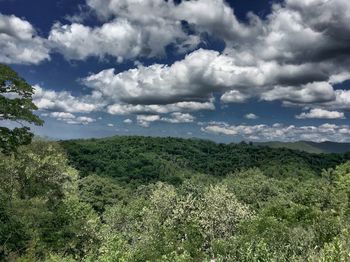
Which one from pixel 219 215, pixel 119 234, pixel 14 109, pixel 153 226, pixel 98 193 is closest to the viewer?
pixel 14 109

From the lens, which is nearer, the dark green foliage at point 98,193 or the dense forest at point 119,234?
the dense forest at point 119,234

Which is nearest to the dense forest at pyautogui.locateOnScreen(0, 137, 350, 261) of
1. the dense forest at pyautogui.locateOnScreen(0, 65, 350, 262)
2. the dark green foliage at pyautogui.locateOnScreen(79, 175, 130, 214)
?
the dense forest at pyautogui.locateOnScreen(0, 65, 350, 262)

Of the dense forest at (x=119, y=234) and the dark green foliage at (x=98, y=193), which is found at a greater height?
the dense forest at (x=119, y=234)

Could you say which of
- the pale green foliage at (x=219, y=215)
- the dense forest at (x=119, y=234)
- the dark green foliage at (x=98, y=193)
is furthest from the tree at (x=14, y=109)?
the dark green foliage at (x=98, y=193)

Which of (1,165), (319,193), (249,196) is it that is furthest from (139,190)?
(1,165)

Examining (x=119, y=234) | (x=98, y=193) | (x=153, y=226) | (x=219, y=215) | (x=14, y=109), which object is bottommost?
(x=153, y=226)

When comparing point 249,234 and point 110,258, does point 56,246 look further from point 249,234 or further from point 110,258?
point 249,234

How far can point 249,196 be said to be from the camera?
14888cm

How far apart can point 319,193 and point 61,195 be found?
244 feet

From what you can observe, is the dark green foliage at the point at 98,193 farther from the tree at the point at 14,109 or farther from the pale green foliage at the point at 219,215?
the tree at the point at 14,109

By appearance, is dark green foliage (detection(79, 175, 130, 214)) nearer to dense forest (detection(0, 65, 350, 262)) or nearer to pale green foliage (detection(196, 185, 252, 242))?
dense forest (detection(0, 65, 350, 262))

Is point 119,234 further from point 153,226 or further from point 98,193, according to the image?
point 98,193

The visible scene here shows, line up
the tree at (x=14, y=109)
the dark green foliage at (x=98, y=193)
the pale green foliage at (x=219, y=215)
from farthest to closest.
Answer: the dark green foliage at (x=98, y=193) → the pale green foliage at (x=219, y=215) → the tree at (x=14, y=109)

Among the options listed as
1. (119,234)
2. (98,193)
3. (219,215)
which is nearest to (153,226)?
(219,215)
